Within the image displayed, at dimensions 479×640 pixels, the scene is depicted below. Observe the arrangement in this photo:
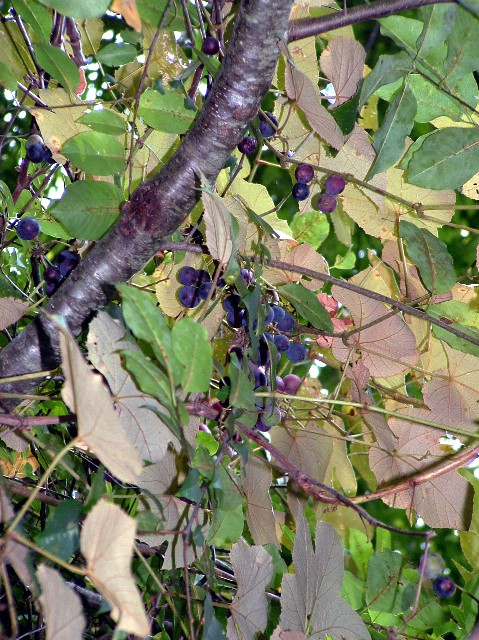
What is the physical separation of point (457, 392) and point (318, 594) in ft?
0.72

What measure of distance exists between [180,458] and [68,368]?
0.21 metres

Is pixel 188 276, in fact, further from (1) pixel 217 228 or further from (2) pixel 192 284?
(1) pixel 217 228

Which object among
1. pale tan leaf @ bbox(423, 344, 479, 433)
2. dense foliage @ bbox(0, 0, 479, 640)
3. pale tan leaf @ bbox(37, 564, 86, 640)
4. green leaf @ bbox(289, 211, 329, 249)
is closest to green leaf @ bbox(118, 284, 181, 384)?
dense foliage @ bbox(0, 0, 479, 640)

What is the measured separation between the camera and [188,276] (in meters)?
0.55

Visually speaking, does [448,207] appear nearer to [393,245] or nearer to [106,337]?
[393,245]

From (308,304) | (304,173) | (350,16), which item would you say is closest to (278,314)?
(308,304)

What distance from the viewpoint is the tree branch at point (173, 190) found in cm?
39

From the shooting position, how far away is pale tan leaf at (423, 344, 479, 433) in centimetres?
60

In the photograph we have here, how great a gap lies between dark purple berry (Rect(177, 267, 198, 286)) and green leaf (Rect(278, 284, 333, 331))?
71mm

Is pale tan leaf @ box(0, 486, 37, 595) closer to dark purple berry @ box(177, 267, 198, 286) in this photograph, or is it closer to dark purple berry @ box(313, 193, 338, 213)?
dark purple berry @ box(177, 267, 198, 286)

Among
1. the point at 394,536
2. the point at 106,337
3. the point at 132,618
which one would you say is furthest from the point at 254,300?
the point at 394,536

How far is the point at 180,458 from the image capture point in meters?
0.50

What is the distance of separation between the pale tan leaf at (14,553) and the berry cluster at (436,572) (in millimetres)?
263

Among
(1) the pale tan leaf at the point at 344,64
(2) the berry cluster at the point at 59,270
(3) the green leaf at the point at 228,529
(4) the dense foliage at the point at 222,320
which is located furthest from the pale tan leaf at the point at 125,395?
(1) the pale tan leaf at the point at 344,64
